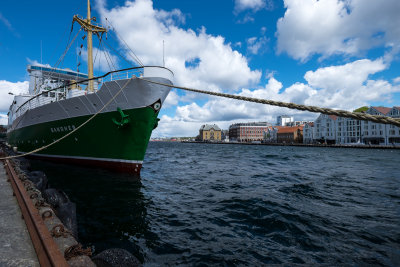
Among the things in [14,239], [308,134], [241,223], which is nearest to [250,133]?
[308,134]

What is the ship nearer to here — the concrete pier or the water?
the water

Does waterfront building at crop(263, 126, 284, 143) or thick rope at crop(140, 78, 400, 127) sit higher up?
waterfront building at crop(263, 126, 284, 143)

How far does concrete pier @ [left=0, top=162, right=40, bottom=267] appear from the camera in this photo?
7.82ft

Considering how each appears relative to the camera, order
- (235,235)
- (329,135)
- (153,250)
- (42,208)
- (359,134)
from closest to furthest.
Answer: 1. (42,208)
2. (153,250)
3. (235,235)
4. (359,134)
5. (329,135)

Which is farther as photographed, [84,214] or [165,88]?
[165,88]

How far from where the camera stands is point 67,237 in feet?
9.07

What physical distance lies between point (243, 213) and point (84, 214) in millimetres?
5082

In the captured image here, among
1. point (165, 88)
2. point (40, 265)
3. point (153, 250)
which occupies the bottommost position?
point (153, 250)

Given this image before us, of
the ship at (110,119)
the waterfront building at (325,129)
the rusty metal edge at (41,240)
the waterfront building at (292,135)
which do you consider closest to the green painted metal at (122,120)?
the ship at (110,119)

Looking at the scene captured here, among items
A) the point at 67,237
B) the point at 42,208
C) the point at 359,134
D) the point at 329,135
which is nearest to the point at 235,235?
the point at 67,237

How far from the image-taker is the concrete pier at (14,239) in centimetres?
238

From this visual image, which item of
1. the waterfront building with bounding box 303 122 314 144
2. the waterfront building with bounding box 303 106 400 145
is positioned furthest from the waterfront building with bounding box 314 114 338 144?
the waterfront building with bounding box 303 122 314 144

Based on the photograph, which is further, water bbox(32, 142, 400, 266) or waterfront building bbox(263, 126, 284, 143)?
waterfront building bbox(263, 126, 284, 143)

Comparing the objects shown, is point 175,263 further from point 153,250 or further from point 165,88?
point 165,88
